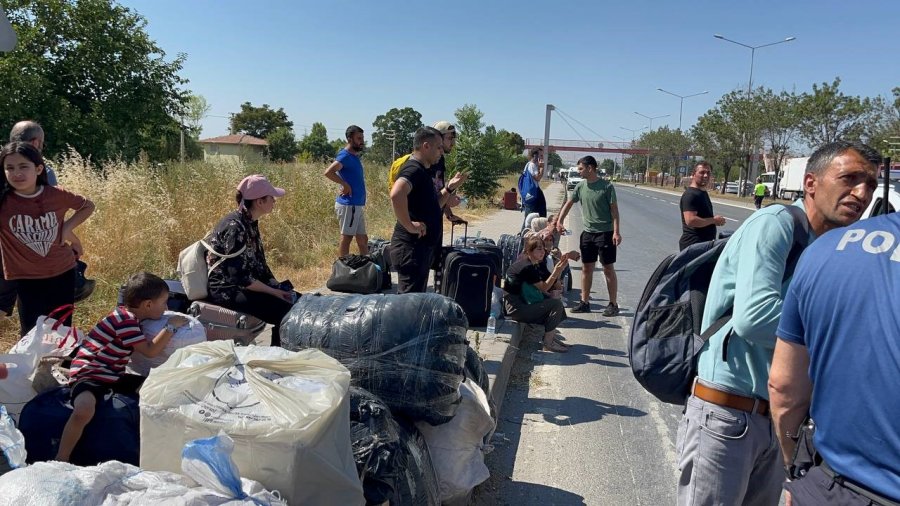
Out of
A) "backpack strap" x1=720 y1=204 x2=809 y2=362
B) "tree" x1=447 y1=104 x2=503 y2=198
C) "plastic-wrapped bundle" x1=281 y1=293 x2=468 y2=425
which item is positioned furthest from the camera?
"tree" x1=447 y1=104 x2=503 y2=198

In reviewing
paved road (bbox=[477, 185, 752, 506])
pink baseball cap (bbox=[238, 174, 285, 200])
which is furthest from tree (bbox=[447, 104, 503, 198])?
pink baseball cap (bbox=[238, 174, 285, 200])

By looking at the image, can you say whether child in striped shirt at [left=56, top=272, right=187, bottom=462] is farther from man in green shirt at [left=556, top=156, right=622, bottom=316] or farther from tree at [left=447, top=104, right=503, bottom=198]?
tree at [left=447, top=104, right=503, bottom=198]

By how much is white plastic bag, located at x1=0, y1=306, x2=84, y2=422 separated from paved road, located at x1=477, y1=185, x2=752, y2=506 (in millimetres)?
2250

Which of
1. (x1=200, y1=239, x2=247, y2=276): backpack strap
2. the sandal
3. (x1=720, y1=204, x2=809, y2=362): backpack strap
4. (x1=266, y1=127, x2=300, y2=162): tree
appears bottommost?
the sandal

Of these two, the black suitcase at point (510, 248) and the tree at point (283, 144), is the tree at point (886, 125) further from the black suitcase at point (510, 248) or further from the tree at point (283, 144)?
the tree at point (283, 144)

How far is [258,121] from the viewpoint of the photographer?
7844 cm

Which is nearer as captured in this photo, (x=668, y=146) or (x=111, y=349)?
(x=111, y=349)

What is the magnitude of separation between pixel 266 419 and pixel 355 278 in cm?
411

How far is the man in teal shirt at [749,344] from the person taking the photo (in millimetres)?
2012

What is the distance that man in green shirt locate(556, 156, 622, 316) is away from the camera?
726 centimetres

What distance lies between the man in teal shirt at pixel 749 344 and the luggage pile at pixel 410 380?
3.29 feet

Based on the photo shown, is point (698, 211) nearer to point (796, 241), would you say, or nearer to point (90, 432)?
point (796, 241)

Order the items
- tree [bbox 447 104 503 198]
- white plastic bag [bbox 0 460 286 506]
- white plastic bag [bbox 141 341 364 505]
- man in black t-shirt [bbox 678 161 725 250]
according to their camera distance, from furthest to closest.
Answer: tree [bbox 447 104 503 198]
man in black t-shirt [bbox 678 161 725 250]
white plastic bag [bbox 141 341 364 505]
white plastic bag [bbox 0 460 286 506]

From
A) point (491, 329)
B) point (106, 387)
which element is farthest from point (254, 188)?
point (491, 329)
